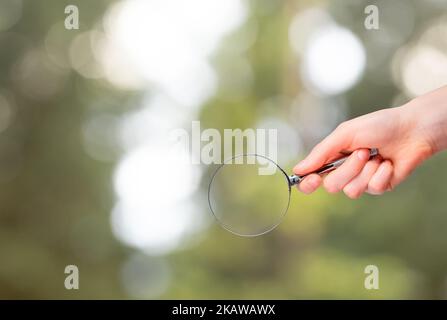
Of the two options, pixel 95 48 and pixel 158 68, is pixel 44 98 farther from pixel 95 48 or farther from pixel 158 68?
pixel 158 68

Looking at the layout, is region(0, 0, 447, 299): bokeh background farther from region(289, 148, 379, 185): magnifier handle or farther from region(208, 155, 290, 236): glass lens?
Answer: region(289, 148, 379, 185): magnifier handle

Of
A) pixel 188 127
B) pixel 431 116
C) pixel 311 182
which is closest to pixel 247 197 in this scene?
pixel 311 182

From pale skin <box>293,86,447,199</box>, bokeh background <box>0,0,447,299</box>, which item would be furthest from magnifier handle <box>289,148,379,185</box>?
bokeh background <box>0,0,447,299</box>

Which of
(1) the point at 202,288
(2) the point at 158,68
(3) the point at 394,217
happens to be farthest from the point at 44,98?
(3) the point at 394,217

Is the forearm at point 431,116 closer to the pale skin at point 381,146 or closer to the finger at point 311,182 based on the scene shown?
the pale skin at point 381,146

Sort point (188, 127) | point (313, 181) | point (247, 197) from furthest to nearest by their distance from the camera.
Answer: point (188, 127) → point (247, 197) → point (313, 181)

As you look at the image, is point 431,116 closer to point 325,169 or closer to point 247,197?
point 325,169
